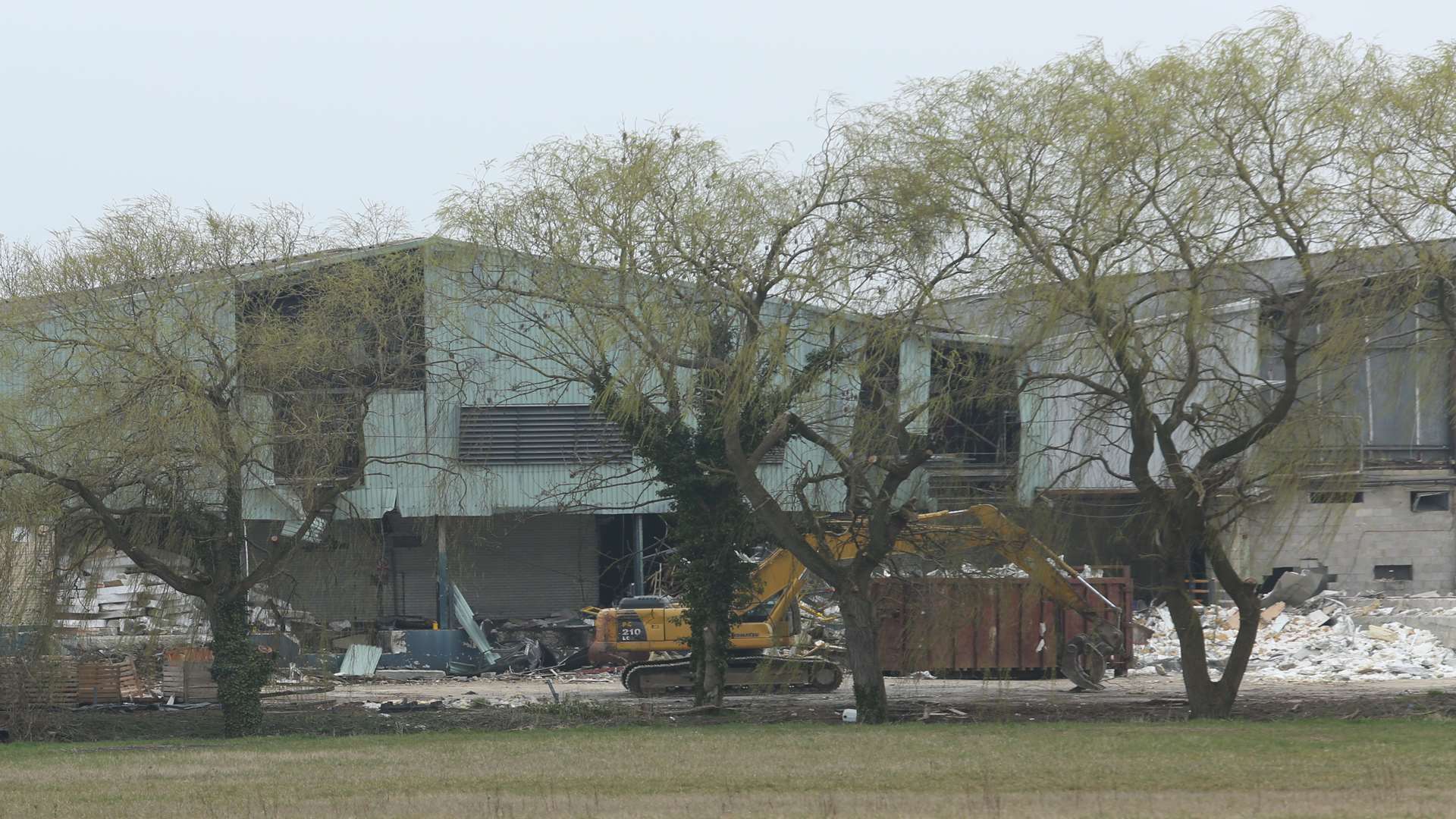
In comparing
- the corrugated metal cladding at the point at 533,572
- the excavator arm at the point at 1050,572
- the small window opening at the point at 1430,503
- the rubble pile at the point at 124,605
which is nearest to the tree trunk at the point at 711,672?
the excavator arm at the point at 1050,572

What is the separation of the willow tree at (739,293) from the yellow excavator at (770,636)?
12.5ft

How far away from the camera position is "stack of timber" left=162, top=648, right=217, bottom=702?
81.1 ft

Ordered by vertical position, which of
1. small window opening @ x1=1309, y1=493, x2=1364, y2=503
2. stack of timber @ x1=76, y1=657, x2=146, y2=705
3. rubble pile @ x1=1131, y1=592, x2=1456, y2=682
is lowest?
rubble pile @ x1=1131, y1=592, x2=1456, y2=682

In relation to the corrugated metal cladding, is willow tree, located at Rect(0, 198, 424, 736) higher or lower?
higher

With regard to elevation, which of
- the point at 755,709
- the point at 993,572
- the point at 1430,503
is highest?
the point at 1430,503

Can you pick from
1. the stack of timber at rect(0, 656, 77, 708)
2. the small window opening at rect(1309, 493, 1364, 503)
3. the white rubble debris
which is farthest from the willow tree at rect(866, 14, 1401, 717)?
the stack of timber at rect(0, 656, 77, 708)

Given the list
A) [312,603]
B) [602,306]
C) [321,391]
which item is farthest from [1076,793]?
[312,603]

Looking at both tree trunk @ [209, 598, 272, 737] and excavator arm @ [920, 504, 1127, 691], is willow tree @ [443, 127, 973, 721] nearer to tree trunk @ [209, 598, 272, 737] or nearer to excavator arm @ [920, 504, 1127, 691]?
excavator arm @ [920, 504, 1127, 691]

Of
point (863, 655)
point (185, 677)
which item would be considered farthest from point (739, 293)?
point (185, 677)

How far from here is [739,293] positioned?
1797 cm

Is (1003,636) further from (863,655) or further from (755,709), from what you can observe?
(863,655)

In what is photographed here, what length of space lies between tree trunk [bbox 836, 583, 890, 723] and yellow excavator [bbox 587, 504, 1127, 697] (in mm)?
2100

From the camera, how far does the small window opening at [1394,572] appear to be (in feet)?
117

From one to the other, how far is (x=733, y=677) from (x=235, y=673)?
8236mm
